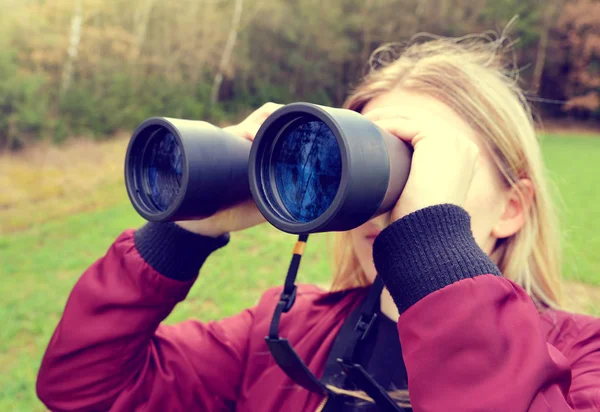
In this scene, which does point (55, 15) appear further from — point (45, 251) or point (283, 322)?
point (283, 322)

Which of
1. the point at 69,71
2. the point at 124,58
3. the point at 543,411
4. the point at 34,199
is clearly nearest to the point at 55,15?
the point at 69,71

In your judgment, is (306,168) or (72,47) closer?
(306,168)

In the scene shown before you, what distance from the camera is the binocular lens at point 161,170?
3.35 feet

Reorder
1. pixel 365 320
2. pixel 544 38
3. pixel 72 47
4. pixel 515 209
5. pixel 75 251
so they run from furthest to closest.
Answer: pixel 544 38 < pixel 72 47 < pixel 75 251 < pixel 515 209 < pixel 365 320

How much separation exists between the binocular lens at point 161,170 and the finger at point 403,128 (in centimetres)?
40

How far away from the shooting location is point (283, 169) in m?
0.89

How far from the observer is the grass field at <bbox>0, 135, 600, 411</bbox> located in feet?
11.2

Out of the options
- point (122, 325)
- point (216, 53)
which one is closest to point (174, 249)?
point (122, 325)

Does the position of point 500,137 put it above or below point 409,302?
above

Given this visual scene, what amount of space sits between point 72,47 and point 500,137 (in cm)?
1404

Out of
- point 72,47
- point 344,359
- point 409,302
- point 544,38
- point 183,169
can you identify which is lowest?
point 72,47

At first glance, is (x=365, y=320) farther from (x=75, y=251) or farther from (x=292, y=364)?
(x=75, y=251)

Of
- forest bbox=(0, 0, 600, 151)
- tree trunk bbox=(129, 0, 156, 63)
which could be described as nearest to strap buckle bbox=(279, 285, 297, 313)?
forest bbox=(0, 0, 600, 151)

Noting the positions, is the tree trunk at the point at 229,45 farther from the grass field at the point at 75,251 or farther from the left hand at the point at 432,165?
the left hand at the point at 432,165
